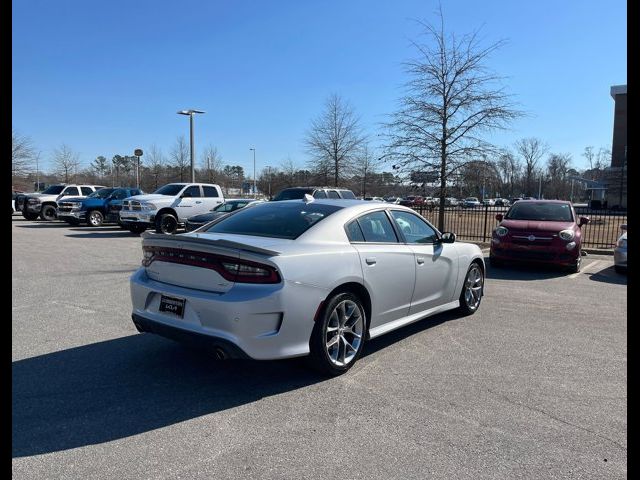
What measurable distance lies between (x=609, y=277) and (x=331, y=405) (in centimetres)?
864

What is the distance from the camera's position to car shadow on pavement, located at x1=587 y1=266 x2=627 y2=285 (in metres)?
9.59

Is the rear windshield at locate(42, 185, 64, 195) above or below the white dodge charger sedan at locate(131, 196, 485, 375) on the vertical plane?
above

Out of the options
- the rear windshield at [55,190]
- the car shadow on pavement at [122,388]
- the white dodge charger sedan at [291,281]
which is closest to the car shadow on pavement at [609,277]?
the white dodge charger sedan at [291,281]

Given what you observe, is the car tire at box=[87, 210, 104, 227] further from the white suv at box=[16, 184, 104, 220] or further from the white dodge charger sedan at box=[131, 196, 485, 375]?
the white dodge charger sedan at box=[131, 196, 485, 375]

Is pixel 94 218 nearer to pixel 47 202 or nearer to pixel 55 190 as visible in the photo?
pixel 47 202

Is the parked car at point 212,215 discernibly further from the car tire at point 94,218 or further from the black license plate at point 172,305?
the black license plate at point 172,305

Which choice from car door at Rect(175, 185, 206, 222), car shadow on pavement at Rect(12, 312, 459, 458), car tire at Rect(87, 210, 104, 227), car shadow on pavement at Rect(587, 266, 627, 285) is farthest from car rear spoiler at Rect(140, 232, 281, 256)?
car tire at Rect(87, 210, 104, 227)

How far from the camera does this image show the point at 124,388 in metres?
4.00

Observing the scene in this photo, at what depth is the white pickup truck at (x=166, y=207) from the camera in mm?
17375

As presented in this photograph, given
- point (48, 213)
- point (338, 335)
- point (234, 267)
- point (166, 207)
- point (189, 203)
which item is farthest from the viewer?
point (48, 213)

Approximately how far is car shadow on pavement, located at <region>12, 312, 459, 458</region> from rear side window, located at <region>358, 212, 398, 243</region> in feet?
3.86

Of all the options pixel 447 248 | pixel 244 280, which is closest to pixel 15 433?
pixel 244 280

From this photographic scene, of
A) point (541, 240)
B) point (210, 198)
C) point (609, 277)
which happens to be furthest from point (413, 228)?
point (210, 198)

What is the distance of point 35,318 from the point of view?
604 centimetres
